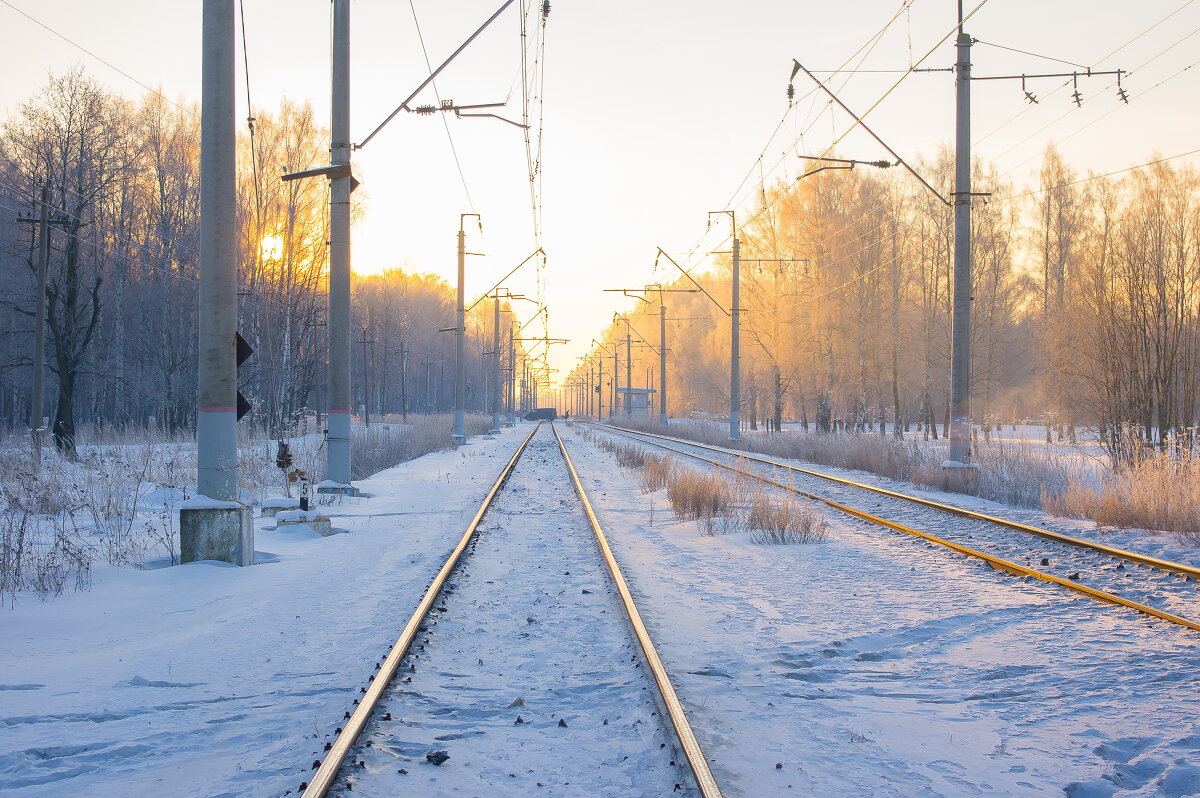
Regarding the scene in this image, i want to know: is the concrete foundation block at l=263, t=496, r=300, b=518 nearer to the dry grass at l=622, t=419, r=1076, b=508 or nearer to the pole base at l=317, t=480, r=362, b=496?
the pole base at l=317, t=480, r=362, b=496

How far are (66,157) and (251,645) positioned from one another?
2928cm

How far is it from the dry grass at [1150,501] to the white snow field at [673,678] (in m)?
3.42

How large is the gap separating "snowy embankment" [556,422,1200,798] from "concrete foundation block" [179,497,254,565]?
13.5ft

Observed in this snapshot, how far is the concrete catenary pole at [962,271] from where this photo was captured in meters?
15.6

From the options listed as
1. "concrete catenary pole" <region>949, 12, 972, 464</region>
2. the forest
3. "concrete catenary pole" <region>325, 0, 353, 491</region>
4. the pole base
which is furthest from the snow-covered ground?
the forest

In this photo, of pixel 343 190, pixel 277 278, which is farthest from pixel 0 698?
pixel 277 278

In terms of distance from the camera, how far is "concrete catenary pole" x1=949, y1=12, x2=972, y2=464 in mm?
15633

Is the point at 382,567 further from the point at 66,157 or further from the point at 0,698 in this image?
the point at 66,157

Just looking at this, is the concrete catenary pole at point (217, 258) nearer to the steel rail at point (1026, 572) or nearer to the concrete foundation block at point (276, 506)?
the concrete foundation block at point (276, 506)

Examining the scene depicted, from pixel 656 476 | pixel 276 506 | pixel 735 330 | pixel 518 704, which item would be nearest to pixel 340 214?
pixel 276 506

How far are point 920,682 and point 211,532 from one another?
6.86 m

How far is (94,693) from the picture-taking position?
15.0 feet

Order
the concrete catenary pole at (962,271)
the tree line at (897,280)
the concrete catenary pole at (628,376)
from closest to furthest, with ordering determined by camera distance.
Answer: the concrete catenary pole at (962,271), the tree line at (897,280), the concrete catenary pole at (628,376)

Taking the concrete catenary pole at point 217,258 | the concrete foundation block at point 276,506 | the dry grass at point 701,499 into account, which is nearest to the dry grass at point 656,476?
the dry grass at point 701,499
